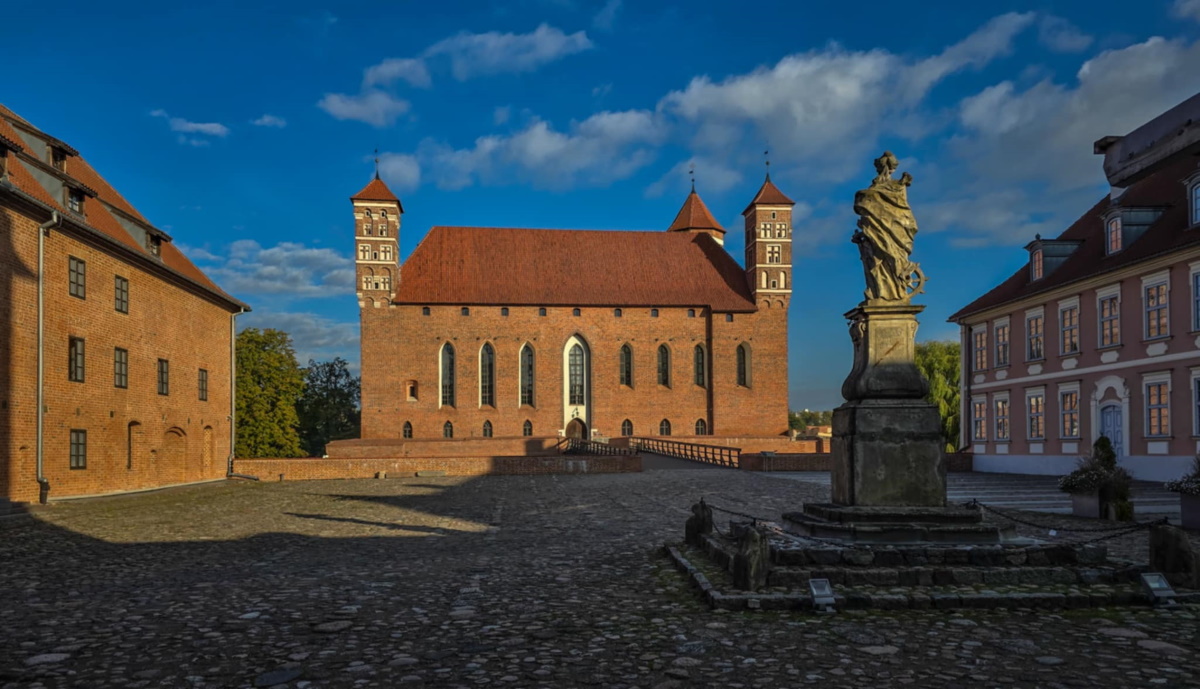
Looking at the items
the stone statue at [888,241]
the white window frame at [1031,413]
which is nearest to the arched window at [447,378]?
the white window frame at [1031,413]

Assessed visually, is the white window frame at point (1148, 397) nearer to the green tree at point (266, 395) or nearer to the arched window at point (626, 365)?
the arched window at point (626, 365)

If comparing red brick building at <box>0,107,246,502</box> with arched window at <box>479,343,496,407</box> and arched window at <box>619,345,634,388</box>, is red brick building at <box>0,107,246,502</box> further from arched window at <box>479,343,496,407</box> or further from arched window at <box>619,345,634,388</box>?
arched window at <box>619,345,634,388</box>

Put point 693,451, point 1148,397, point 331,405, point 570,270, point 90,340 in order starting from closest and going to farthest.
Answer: point 90,340, point 1148,397, point 693,451, point 570,270, point 331,405

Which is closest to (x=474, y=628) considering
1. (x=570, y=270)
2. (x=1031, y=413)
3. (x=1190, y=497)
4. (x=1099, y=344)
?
(x=1190, y=497)

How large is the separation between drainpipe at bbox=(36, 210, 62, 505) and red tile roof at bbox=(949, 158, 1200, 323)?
25571 millimetres

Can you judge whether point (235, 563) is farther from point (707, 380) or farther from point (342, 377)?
point (342, 377)

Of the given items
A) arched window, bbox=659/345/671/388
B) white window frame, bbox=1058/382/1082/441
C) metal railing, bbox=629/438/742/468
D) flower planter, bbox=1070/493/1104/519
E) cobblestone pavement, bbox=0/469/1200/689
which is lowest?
metal railing, bbox=629/438/742/468

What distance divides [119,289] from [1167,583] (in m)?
23.9

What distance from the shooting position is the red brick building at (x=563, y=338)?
50125 millimetres

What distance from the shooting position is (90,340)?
2094cm

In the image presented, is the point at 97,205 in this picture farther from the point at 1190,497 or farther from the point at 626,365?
the point at 626,365

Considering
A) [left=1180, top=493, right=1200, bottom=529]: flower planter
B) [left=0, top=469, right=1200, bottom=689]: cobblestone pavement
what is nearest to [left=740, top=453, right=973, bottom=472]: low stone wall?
[left=1180, top=493, right=1200, bottom=529]: flower planter

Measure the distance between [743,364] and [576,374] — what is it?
10421 mm

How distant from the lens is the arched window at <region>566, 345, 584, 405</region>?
5212cm
